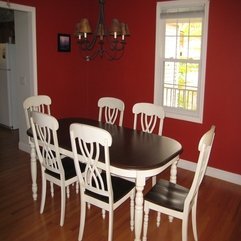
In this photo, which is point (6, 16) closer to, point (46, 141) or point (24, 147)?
point (24, 147)

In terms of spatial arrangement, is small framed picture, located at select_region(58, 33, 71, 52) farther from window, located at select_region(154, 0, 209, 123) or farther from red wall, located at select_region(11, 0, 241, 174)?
window, located at select_region(154, 0, 209, 123)

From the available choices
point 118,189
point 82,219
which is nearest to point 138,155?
point 118,189

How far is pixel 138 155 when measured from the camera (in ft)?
7.63

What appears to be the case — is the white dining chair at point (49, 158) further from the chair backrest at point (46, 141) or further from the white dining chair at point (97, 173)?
the white dining chair at point (97, 173)

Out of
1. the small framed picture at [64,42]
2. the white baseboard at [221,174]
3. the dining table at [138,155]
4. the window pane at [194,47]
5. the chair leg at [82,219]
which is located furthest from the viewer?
the small framed picture at [64,42]

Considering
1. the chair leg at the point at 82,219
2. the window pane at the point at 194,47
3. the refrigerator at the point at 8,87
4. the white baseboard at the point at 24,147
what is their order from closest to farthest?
the chair leg at the point at 82,219, the window pane at the point at 194,47, the white baseboard at the point at 24,147, the refrigerator at the point at 8,87

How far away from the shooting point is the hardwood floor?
8.30ft

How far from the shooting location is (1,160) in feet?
13.7

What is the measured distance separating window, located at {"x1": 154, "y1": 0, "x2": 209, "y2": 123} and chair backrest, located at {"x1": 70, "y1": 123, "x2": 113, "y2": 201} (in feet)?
6.29

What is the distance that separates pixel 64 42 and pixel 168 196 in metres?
3.04

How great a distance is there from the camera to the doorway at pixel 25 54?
3967mm

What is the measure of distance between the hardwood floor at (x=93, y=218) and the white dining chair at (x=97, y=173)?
0.99 ft

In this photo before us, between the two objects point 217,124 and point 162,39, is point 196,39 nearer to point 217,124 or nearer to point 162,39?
point 162,39

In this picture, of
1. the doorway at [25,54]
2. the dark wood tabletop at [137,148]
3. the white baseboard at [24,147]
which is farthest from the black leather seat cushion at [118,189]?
the white baseboard at [24,147]
